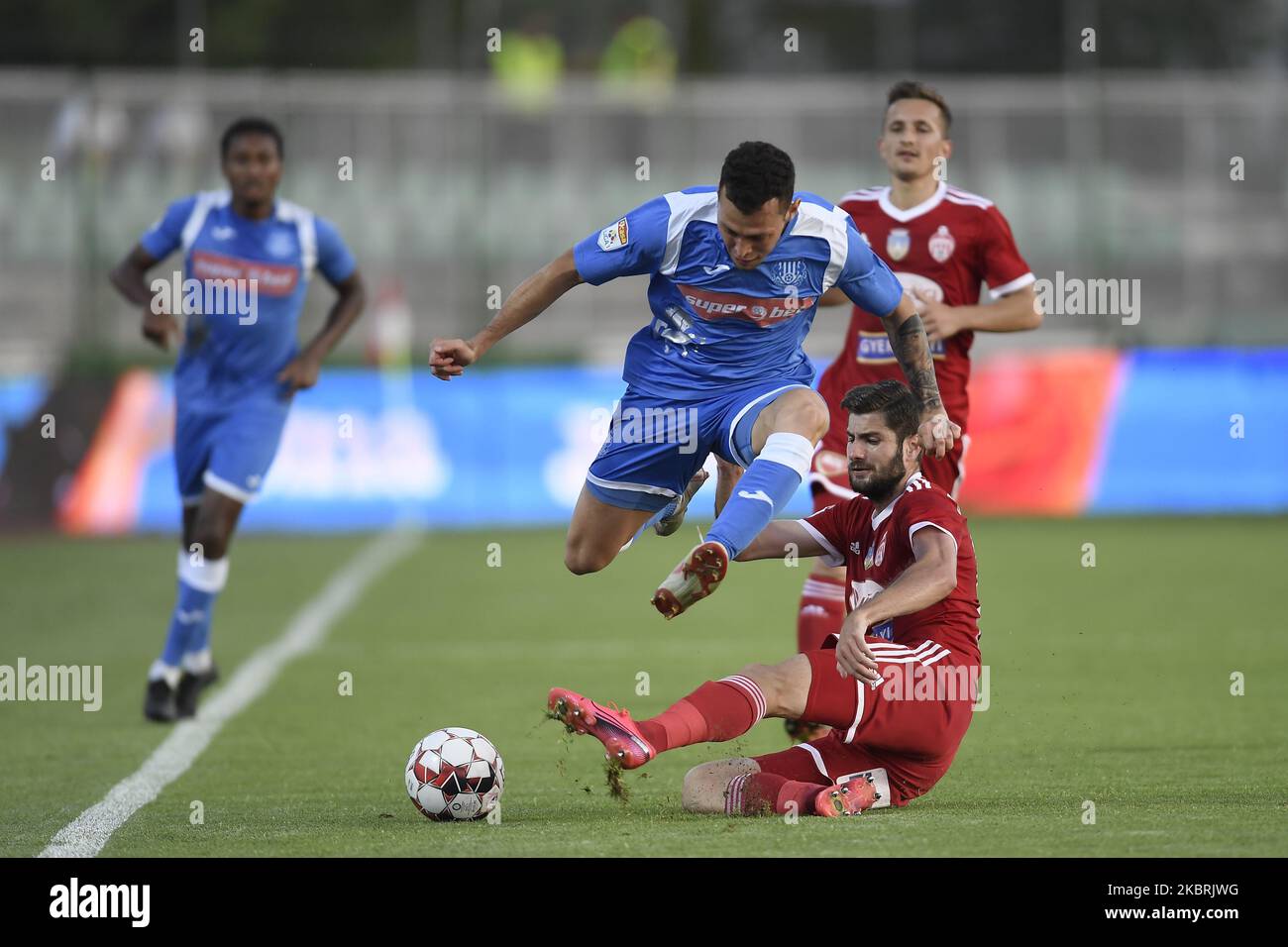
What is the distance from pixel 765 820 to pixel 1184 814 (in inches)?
52.1

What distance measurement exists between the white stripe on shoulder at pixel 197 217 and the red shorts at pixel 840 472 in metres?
3.47

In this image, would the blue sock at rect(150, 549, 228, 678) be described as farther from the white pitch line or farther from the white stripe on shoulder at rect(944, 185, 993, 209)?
the white stripe on shoulder at rect(944, 185, 993, 209)

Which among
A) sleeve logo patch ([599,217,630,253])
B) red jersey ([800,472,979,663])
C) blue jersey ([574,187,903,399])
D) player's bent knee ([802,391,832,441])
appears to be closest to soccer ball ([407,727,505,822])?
red jersey ([800,472,979,663])

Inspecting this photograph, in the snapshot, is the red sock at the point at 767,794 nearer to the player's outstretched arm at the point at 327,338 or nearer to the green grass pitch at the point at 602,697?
the green grass pitch at the point at 602,697

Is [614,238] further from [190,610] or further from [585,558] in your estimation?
[190,610]

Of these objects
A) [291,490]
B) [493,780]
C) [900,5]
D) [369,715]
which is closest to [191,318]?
[369,715]

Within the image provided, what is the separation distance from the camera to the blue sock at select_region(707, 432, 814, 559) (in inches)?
254

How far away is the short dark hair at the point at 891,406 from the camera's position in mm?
6391

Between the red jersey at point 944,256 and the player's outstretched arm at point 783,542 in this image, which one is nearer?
the player's outstretched arm at point 783,542

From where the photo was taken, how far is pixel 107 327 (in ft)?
68.2

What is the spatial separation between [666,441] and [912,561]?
4.52 ft

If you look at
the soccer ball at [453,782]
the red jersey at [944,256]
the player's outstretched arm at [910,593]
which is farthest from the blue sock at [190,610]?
the player's outstretched arm at [910,593]
